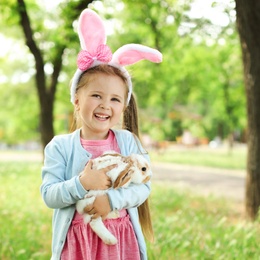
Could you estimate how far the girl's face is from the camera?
2.32m

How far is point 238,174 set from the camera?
48.0ft

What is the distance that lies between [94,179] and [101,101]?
379mm

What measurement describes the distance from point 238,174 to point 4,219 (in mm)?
9846

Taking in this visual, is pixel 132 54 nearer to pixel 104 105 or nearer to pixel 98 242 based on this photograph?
pixel 104 105

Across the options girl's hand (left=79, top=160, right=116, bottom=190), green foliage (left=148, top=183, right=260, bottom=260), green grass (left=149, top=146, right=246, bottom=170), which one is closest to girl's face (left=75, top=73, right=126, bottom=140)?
girl's hand (left=79, top=160, right=116, bottom=190)

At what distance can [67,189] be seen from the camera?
220 cm

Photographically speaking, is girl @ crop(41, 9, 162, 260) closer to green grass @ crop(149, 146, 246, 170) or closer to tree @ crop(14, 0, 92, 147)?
tree @ crop(14, 0, 92, 147)

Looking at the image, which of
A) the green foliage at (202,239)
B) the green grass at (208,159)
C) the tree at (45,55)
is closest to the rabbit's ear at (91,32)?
the green foliage at (202,239)

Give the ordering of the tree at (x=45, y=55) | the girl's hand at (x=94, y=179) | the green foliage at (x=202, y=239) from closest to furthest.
Result: the girl's hand at (x=94, y=179), the green foliage at (x=202, y=239), the tree at (x=45, y=55)

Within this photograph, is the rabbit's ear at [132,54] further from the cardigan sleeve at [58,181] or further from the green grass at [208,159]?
the green grass at [208,159]

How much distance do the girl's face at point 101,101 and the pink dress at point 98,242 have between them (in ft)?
0.46

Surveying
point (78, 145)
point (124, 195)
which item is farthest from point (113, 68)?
point (124, 195)

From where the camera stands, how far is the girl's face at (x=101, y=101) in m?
2.32

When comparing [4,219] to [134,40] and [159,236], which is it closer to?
[159,236]
